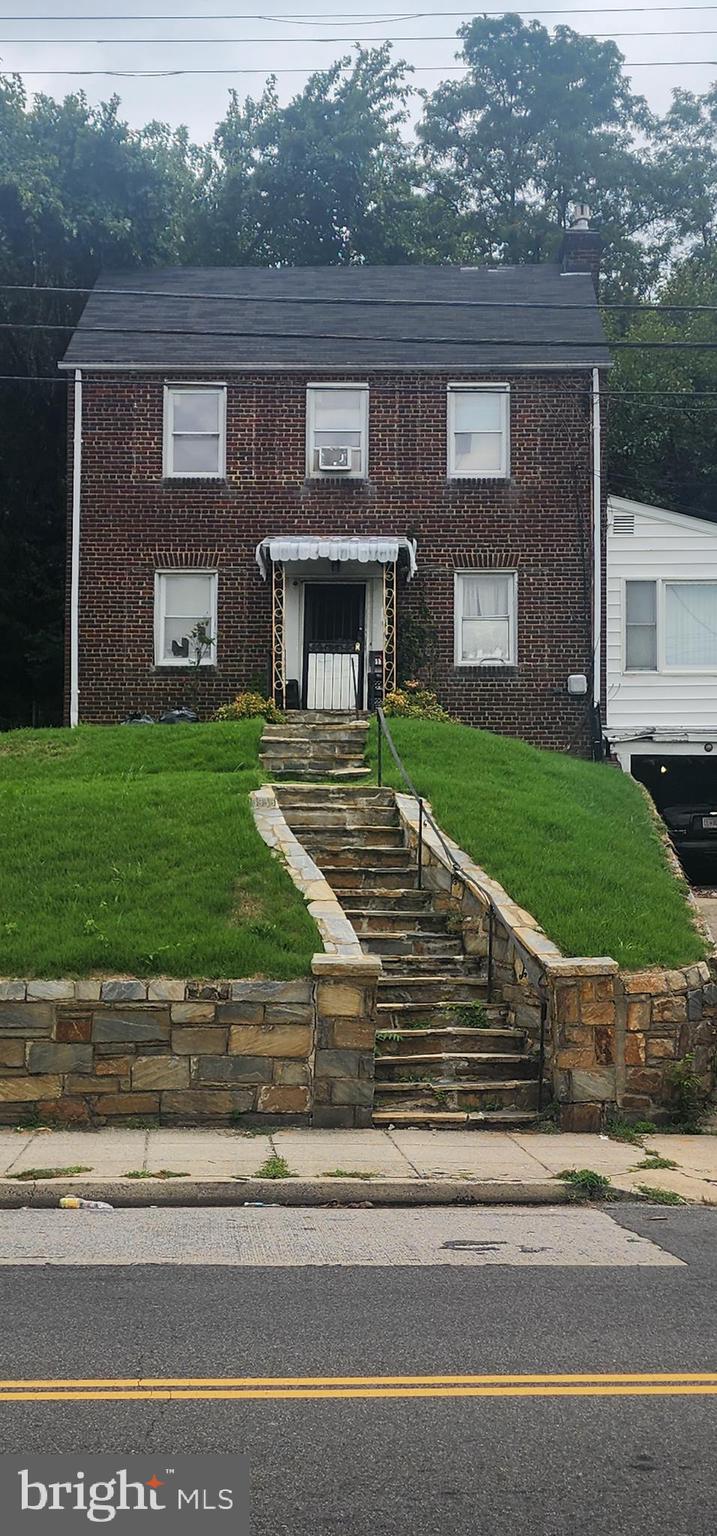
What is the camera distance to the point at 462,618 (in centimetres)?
2386

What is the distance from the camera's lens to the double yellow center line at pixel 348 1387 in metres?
4.73

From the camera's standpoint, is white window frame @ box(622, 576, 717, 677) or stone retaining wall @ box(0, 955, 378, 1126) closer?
stone retaining wall @ box(0, 955, 378, 1126)

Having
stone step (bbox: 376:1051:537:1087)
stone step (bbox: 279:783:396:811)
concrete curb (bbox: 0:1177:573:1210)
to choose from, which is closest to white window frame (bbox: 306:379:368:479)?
stone step (bbox: 279:783:396:811)

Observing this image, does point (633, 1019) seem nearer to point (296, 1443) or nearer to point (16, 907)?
point (16, 907)

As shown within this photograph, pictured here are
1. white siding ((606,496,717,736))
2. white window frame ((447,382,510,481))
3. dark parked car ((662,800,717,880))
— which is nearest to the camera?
dark parked car ((662,800,717,880))

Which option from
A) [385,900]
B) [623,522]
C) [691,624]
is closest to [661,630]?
[691,624]

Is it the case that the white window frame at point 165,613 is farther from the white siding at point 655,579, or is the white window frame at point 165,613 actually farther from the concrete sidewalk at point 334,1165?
the concrete sidewalk at point 334,1165

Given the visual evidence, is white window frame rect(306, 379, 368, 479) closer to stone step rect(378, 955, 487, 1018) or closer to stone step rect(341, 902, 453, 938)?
stone step rect(341, 902, 453, 938)

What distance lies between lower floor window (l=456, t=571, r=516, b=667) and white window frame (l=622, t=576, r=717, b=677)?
1.89 metres

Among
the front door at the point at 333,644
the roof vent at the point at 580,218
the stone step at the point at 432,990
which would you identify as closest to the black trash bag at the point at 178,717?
the front door at the point at 333,644

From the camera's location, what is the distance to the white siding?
23.8m

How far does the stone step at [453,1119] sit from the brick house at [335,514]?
542 inches

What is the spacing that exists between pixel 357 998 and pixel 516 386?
16.5 meters

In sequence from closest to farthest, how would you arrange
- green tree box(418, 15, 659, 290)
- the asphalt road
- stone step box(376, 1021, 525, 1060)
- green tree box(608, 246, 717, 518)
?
the asphalt road
stone step box(376, 1021, 525, 1060)
green tree box(608, 246, 717, 518)
green tree box(418, 15, 659, 290)
